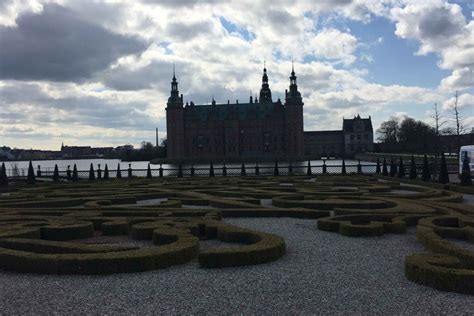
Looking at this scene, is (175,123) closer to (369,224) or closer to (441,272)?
(369,224)

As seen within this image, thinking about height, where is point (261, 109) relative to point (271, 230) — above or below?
above

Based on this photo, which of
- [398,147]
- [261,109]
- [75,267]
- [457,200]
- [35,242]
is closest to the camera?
[75,267]

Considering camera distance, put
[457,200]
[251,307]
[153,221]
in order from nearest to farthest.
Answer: [251,307] < [153,221] < [457,200]

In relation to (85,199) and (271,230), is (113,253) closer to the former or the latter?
(271,230)

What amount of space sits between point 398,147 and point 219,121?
42.8 meters

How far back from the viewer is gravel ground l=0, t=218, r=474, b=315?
4.50m

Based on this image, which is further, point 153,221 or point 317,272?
point 153,221

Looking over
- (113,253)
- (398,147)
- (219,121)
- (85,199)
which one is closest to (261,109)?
(219,121)

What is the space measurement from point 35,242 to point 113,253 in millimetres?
1477

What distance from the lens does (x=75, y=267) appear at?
5637mm

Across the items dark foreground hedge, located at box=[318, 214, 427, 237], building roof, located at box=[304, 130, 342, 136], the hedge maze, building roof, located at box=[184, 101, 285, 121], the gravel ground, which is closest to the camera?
the gravel ground

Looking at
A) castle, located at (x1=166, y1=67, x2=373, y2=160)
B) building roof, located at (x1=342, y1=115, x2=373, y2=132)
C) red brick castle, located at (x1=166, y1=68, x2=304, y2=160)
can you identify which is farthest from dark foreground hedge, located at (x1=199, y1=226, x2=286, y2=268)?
building roof, located at (x1=342, y1=115, x2=373, y2=132)

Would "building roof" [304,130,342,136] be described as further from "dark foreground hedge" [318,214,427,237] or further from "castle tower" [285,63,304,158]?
"dark foreground hedge" [318,214,427,237]

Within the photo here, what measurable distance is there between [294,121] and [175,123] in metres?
27.0
